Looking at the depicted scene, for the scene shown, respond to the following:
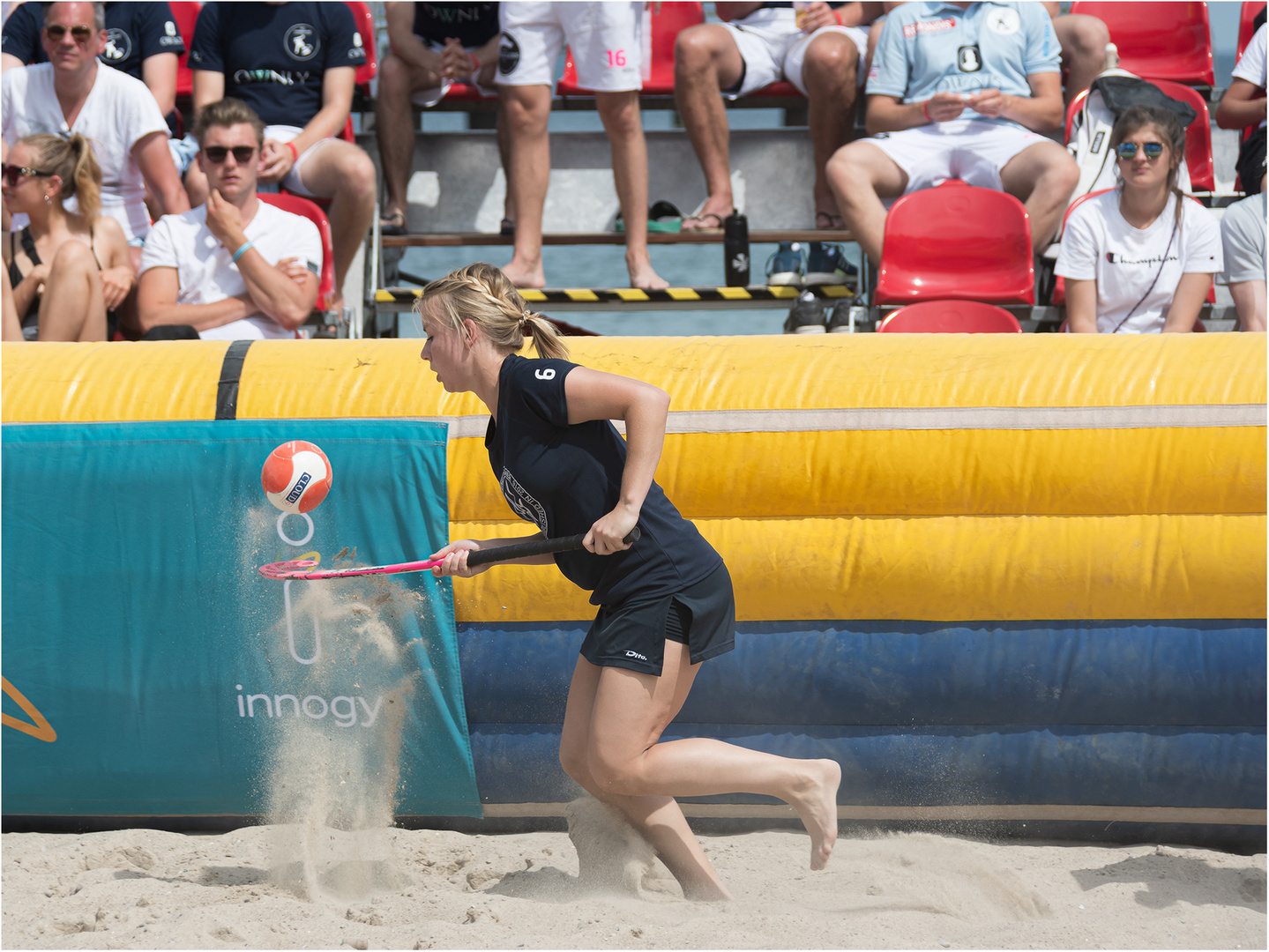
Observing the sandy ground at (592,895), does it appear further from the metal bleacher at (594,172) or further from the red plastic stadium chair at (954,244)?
the metal bleacher at (594,172)

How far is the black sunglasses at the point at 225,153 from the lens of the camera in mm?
4594

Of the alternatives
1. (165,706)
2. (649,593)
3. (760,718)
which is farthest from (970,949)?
(165,706)

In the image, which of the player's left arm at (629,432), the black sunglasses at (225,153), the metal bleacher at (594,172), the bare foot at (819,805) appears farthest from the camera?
the metal bleacher at (594,172)

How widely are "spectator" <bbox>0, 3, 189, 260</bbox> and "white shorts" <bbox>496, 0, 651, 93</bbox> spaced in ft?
5.40

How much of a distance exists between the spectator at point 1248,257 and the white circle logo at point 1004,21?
57.4 inches

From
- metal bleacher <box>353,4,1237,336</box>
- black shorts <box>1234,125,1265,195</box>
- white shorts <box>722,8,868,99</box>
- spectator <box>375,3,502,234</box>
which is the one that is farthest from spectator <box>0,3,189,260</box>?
black shorts <box>1234,125,1265,195</box>

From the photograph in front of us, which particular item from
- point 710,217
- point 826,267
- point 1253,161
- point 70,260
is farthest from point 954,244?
point 70,260

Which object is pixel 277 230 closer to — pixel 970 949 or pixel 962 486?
pixel 962 486

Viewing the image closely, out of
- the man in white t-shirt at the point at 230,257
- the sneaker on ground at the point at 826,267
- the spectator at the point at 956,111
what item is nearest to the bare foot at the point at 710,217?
the sneaker on ground at the point at 826,267

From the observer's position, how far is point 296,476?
3033mm

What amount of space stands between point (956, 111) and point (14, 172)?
4.18 m

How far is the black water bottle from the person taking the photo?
5.58 meters

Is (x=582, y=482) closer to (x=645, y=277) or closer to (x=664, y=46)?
(x=645, y=277)

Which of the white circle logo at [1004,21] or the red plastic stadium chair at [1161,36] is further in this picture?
the red plastic stadium chair at [1161,36]
